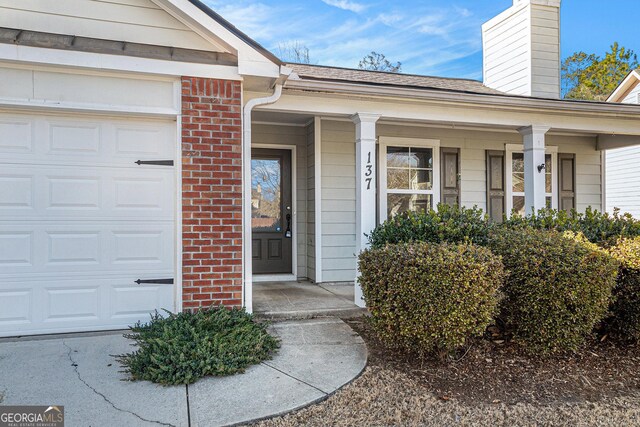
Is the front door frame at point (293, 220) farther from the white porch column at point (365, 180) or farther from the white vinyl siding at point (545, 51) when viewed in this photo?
the white vinyl siding at point (545, 51)

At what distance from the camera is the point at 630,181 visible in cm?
1190

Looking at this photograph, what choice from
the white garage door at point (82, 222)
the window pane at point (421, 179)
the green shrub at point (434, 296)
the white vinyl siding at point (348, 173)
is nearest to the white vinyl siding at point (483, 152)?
the white vinyl siding at point (348, 173)

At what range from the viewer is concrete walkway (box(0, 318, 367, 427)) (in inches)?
106

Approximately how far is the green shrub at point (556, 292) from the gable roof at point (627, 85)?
1115 centimetres

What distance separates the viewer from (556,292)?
3557mm

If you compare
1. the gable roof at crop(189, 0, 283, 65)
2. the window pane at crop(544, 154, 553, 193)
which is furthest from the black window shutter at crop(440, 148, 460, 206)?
the gable roof at crop(189, 0, 283, 65)

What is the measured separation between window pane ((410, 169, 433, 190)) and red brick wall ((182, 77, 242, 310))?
3620 mm

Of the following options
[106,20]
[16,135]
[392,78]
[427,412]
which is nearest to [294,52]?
[392,78]

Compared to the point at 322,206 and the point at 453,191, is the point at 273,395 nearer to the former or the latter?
the point at 322,206

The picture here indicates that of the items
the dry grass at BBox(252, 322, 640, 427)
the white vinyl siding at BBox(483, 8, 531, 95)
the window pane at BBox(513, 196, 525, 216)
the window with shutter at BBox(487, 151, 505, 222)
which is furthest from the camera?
the white vinyl siding at BBox(483, 8, 531, 95)

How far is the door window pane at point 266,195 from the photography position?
22.6ft

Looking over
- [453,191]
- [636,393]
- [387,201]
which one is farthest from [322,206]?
[636,393]

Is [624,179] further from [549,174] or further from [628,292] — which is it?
[628,292]

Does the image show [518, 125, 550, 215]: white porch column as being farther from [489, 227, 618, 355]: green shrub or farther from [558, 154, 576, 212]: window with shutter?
[489, 227, 618, 355]: green shrub
